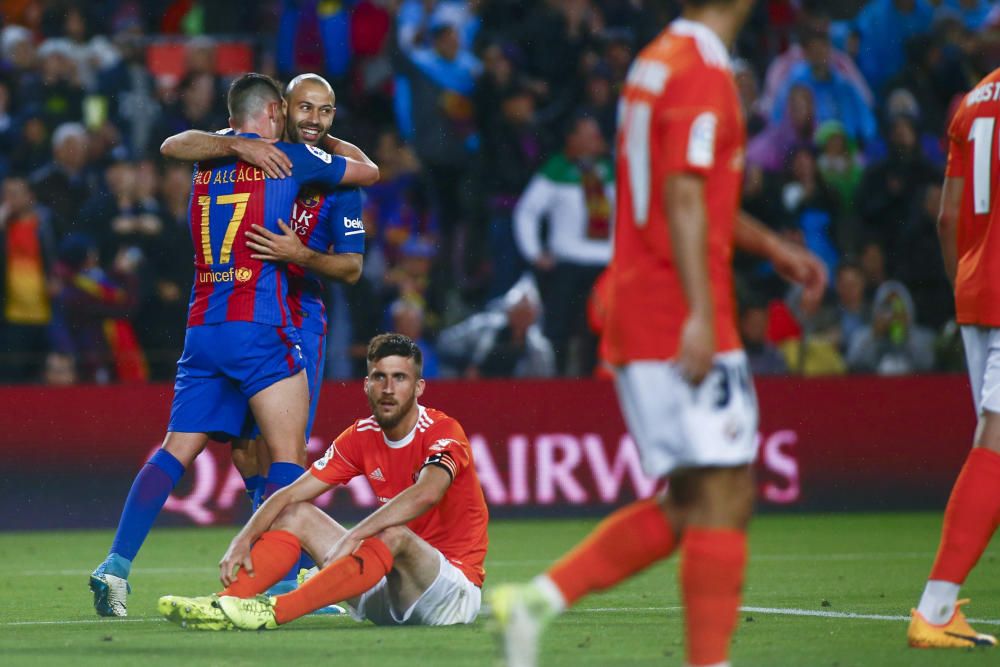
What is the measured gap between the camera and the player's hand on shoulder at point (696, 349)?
4.29 m

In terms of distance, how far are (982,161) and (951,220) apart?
25 centimetres

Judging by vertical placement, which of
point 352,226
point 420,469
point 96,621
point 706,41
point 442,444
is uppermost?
point 706,41

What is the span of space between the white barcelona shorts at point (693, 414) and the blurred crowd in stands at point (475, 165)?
828cm

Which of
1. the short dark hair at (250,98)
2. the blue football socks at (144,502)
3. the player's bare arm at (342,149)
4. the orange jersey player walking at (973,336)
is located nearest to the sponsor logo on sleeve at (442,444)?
the blue football socks at (144,502)

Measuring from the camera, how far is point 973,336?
621 centimetres

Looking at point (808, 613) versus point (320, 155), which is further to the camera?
point (320, 155)

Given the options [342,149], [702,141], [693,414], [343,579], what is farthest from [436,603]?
[702,141]

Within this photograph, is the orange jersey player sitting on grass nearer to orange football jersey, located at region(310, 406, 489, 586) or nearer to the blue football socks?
orange football jersey, located at region(310, 406, 489, 586)

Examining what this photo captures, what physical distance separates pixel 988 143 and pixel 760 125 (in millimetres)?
9271

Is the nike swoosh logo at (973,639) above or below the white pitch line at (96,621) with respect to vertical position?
above

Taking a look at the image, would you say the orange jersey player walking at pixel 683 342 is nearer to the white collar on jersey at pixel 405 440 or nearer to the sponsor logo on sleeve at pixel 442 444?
the sponsor logo on sleeve at pixel 442 444

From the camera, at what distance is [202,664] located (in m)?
5.64

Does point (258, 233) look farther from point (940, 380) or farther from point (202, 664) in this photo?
point (940, 380)

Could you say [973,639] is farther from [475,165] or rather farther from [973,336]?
[475,165]
